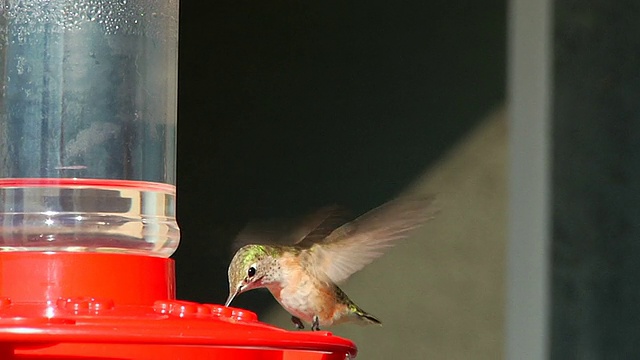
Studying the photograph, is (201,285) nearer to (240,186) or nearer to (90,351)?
(240,186)

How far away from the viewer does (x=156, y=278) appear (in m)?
1.69

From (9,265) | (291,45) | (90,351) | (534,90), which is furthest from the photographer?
(291,45)

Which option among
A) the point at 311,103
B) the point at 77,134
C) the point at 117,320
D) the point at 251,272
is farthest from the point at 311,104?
the point at 117,320

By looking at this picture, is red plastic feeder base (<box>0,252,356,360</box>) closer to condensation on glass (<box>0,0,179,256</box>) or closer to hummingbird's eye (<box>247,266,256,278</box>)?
condensation on glass (<box>0,0,179,256</box>)

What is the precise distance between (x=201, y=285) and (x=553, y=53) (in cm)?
144

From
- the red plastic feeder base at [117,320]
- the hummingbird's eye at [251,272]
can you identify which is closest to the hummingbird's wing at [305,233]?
the hummingbird's eye at [251,272]

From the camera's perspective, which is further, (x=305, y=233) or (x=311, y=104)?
(x=311, y=104)

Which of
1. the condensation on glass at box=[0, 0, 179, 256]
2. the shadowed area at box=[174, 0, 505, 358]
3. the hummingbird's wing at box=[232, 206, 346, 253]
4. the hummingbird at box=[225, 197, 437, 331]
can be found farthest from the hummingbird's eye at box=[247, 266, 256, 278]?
the shadowed area at box=[174, 0, 505, 358]

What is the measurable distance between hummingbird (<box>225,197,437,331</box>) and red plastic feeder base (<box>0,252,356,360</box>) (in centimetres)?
101

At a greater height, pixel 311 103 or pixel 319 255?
pixel 311 103

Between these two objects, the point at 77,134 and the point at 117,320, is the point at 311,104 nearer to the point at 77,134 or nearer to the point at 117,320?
the point at 77,134

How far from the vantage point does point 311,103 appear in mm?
4098

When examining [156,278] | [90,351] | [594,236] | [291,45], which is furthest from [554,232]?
[90,351]

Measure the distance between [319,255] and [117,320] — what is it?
1.49 meters
